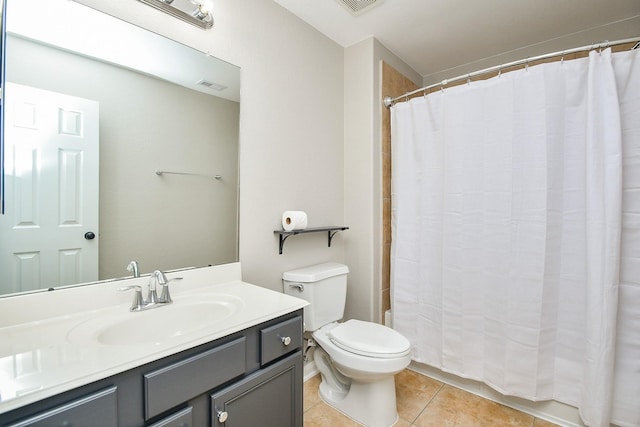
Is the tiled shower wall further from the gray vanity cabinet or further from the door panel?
the door panel

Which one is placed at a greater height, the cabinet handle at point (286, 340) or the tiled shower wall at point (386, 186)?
the tiled shower wall at point (386, 186)

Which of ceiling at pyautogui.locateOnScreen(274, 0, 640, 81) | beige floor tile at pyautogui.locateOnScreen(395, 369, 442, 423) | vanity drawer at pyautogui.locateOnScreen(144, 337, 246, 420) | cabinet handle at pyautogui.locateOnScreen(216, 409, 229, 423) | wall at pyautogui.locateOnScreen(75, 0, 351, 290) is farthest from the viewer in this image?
ceiling at pyautogui.locateOnScreen(274, 0, 640, 81)

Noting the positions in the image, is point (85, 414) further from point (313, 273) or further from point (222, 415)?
point (313, 273)

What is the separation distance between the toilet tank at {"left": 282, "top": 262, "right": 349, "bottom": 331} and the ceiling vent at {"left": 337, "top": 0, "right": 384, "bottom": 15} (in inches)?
62.0

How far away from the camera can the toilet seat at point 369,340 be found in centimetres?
150

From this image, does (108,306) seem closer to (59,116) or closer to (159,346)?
(159,346)

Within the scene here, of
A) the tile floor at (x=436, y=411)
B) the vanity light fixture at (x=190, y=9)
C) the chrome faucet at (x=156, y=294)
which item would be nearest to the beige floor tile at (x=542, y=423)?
the tile floor at (x=436, y=411)

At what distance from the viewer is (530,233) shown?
1.61 meters

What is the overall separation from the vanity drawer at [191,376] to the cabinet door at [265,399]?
6cm

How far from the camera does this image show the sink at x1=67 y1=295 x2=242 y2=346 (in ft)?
3.20

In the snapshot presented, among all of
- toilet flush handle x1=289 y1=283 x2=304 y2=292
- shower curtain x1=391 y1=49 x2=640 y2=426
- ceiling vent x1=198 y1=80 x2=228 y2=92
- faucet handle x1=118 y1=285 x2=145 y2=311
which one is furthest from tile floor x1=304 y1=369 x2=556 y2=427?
ceiling vent x1=198 y1=80 x2=228 y2=92

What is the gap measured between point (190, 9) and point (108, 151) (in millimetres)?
746

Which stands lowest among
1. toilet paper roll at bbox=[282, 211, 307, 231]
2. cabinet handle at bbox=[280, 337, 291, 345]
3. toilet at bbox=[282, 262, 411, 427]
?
toilet at bbox=[282, 262, 411, 427]

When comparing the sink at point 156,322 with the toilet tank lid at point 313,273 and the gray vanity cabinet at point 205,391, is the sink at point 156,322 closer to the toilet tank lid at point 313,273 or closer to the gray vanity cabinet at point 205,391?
the gray vanity cabinet at point 205,391
